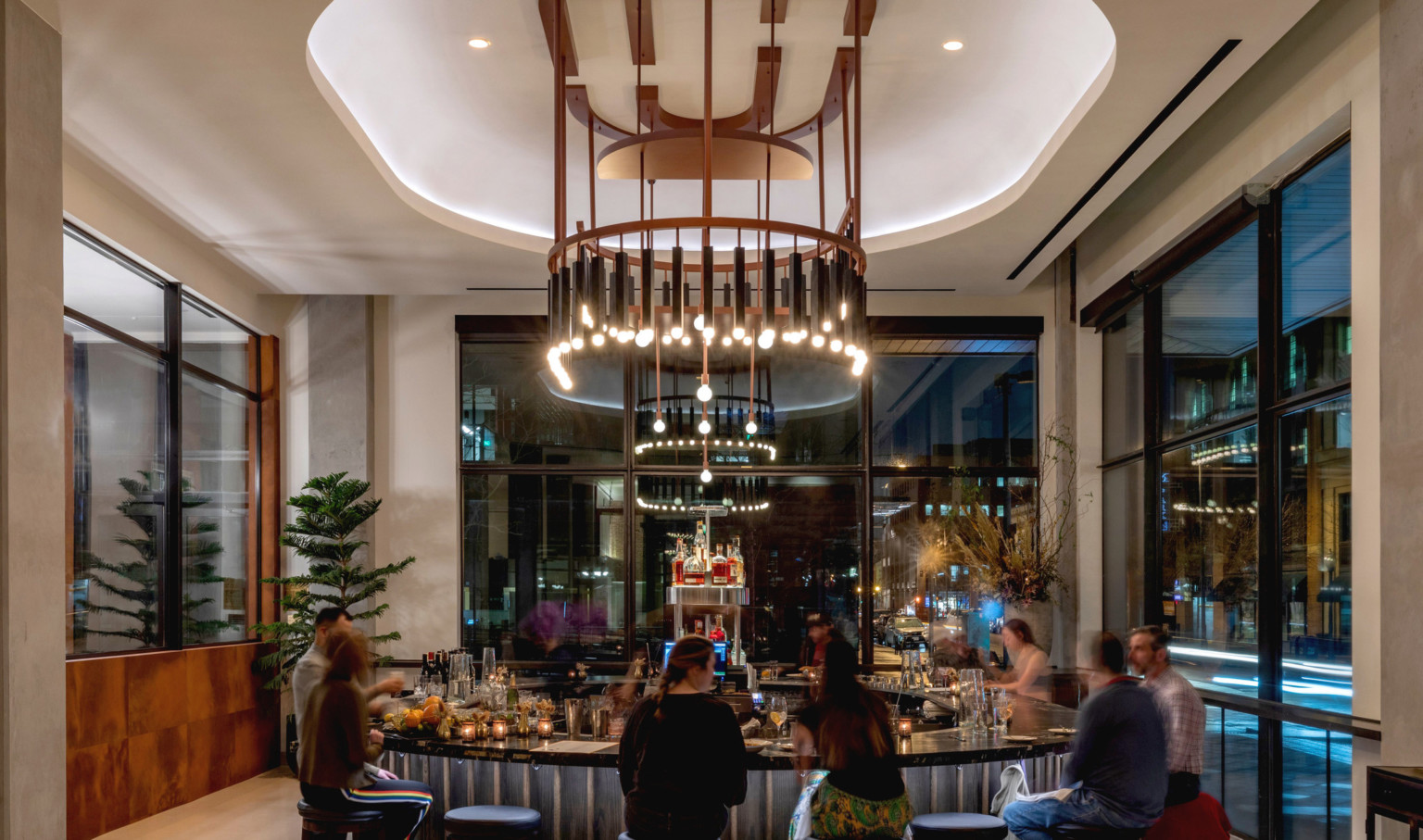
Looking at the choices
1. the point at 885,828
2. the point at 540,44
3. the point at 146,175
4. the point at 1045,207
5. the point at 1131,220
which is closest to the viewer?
the point at 885,828

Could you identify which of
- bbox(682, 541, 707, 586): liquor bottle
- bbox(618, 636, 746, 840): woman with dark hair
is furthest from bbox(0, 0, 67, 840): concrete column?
bbox(682, 541, 707, 586): liquor bottle

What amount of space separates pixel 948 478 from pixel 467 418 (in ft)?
14.8

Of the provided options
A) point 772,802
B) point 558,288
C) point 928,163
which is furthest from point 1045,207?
point 772,802

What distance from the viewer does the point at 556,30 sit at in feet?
17.0

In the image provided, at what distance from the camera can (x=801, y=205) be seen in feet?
28.5

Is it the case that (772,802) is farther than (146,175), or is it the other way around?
(146,175)

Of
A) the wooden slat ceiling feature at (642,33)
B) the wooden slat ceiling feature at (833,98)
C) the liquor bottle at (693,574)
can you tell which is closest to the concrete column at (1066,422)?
the liquor bottle at (693,574)

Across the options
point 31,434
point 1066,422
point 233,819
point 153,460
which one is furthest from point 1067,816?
point 153,460

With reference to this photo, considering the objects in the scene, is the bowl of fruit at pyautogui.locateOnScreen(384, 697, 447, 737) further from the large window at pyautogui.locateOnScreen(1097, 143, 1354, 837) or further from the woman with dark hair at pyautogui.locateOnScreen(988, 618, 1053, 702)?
the large window at pyautogui.locateOnScreen(1097, 143, 1354, 837)

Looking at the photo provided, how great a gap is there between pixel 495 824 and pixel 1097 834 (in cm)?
234

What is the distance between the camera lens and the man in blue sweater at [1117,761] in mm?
4273

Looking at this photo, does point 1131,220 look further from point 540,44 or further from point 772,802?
point 772,802

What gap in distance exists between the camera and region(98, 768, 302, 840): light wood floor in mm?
7258

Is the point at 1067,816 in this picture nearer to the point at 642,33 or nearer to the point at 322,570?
the point at 642,33
